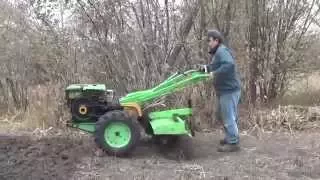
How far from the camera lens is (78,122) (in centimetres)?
870

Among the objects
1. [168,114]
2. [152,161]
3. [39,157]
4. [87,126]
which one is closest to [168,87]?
[168,114]

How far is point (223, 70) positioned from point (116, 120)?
163 cm

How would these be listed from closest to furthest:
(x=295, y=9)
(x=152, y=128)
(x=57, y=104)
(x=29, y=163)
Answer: (x=29, y=163) → (x=152, y=128) → (x=57, y=104) → (x=295, y=9)

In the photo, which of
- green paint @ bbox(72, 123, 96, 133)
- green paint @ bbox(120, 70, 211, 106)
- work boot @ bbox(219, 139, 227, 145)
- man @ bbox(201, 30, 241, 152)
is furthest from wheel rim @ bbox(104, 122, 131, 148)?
work boot @ bbox(219, 139, 227, 145)

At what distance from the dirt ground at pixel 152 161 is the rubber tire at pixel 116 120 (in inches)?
4.3

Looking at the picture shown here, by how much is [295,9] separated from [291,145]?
2.91m

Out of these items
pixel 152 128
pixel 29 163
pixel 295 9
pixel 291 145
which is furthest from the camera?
pixel 295 9

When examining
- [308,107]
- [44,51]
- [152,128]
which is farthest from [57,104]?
[308,107]

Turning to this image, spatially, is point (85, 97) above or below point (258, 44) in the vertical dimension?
below

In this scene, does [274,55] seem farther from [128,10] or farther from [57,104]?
[57,104]

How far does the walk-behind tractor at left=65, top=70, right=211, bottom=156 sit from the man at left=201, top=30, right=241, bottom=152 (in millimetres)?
257

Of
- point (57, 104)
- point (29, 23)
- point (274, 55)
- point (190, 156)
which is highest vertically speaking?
point (29, 23)

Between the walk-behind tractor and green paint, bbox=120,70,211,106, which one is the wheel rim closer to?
the walk-behind tractor

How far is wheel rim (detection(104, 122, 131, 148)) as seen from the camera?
8445 mm
